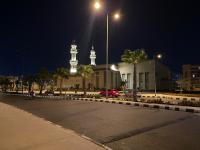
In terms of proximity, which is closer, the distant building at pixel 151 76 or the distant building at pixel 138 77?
the distant building at pixel 151 76

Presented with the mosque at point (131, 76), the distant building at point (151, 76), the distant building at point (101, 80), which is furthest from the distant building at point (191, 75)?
the distant building at point (101, 80)

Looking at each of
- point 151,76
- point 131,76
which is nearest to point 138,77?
point 131,76

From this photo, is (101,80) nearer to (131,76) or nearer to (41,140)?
(131,76)

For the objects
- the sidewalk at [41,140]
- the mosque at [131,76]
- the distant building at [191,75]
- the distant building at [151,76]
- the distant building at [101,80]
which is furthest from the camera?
the distant building at [191,75]

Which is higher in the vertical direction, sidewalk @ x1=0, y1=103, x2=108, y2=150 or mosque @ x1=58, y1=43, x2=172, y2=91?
mosque @ x1=58, y1=43, x2=172, y2=91

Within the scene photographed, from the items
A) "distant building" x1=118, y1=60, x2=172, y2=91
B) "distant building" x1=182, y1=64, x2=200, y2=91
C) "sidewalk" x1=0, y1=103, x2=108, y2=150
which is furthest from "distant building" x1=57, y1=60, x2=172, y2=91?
"sidewalk" x1=0, y1=103, x2=108, y2=150

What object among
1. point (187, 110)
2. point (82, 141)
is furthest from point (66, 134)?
point (187, 110)

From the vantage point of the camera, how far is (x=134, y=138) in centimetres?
1021

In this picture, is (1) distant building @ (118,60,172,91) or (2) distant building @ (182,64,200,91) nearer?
(1) distant building @ (118,60,172,91)

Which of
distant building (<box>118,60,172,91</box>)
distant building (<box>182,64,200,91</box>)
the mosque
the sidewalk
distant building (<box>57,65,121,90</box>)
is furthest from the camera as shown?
distant building (<box>182,64,200,91</box>)

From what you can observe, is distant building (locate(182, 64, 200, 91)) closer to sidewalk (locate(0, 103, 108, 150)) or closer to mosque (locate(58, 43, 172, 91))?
mosque (locate(58, 43, 172, 91))

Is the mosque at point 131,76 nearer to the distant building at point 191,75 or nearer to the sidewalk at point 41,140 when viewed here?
the distant building at point 191,75

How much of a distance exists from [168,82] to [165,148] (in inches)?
3383

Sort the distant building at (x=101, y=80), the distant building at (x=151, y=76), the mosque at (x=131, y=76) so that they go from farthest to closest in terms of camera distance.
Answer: the distant building at (x=101, y=80), the mosque at (x=131, y=76), the distant building at (x=151, y=76)
